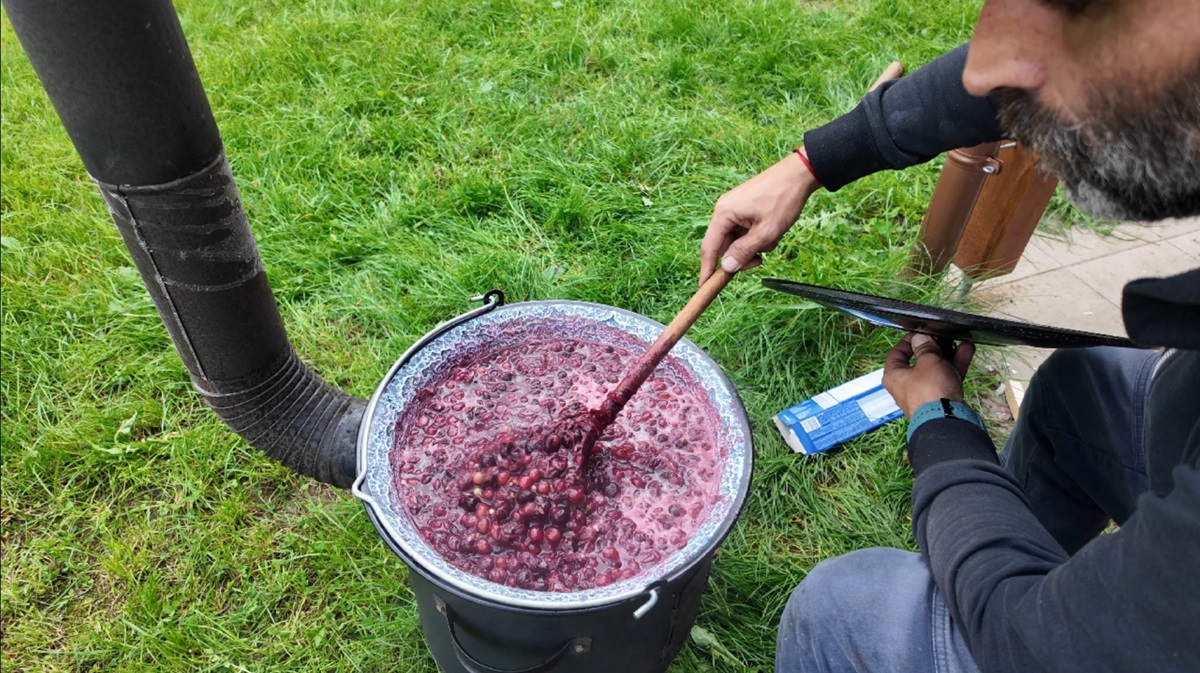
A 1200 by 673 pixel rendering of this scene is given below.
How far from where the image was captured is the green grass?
2412 millimetres

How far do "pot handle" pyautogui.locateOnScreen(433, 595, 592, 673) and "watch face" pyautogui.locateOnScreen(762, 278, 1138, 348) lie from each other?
90 centimetres

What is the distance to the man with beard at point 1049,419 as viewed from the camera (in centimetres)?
104

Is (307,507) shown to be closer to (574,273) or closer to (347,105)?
(574,273)

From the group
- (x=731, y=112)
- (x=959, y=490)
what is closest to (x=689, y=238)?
(x=731, y=112)

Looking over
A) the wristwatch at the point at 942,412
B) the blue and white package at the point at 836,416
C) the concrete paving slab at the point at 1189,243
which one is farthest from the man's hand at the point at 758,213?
the concrete paving slab at the point at 1189,243

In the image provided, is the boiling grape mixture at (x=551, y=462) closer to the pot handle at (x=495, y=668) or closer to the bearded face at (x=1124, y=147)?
the pot handle at (x=495, y=668)

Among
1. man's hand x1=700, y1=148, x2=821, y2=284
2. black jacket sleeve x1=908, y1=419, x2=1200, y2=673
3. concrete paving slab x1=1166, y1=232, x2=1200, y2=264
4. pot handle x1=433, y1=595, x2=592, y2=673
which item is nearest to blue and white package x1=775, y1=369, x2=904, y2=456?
man's hand x1=700, y1=148, x2=821, y2=284

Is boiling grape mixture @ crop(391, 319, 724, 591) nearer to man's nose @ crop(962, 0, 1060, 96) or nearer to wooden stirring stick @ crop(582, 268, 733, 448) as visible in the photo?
wooden stirring stick @ crop(582, 268, 733, 448)

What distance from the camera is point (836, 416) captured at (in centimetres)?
277

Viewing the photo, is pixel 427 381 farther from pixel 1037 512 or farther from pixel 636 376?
pixel 1037 512

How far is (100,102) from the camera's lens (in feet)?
5.06

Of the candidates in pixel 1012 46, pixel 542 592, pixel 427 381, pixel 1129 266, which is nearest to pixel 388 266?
pixel 427 381

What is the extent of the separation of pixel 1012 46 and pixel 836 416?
1752mm

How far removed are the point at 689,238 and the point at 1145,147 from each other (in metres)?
2.35
